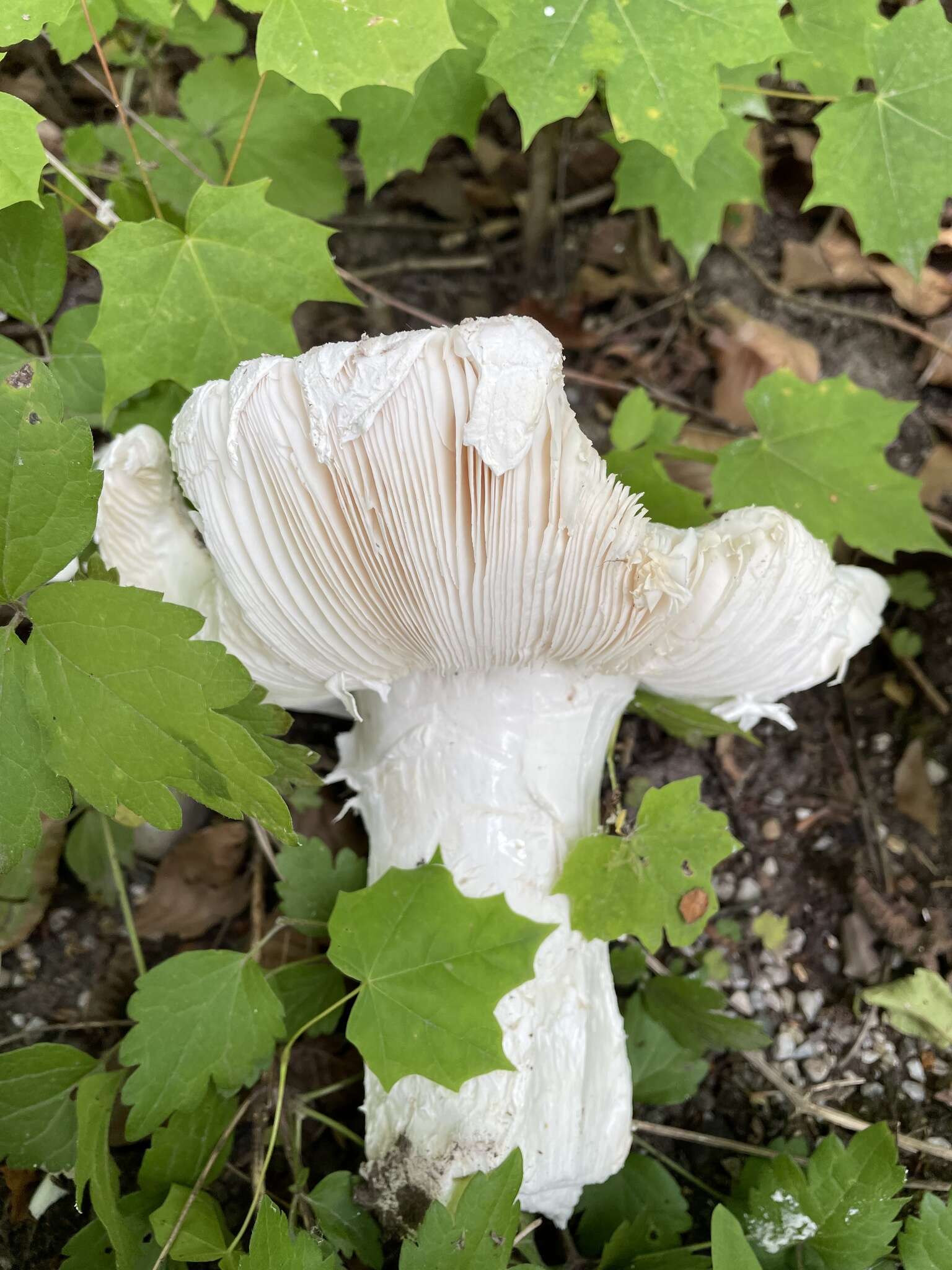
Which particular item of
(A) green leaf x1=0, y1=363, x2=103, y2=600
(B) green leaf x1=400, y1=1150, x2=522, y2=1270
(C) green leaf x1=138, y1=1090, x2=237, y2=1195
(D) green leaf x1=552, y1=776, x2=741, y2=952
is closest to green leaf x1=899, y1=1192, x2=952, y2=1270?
(D) green leaf x1=552, y1=776, x2=741, y2=952

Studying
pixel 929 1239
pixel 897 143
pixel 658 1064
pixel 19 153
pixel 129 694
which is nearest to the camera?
pixel 129 694

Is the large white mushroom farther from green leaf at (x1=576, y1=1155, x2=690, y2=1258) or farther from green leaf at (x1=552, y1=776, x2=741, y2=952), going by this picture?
green leaf at (x1=576, y1=1155, x2=690, y2=1258)

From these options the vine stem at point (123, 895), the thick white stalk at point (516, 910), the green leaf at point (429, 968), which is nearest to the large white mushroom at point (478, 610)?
the thick white stalk at point (516, 910)

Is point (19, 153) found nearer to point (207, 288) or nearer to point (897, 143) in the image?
point (207, 288)

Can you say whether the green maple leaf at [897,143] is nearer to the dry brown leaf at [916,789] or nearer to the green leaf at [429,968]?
the dry brown leaf at [916,789]

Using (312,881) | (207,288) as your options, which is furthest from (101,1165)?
(207,288)

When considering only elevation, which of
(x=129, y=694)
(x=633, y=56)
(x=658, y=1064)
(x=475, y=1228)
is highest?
(x=633, y=56)
